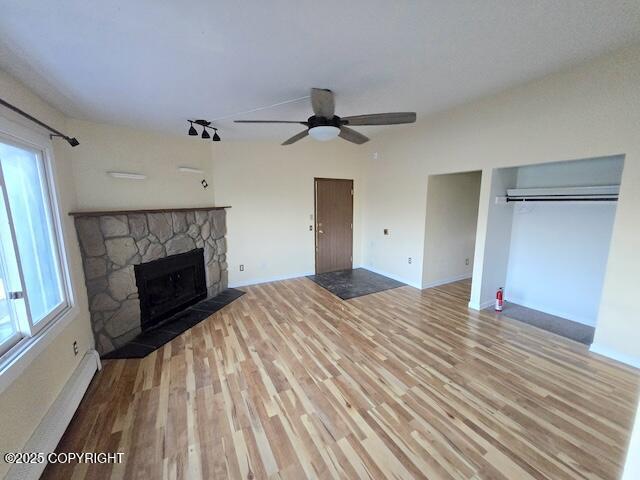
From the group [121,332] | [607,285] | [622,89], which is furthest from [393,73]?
[121,332]

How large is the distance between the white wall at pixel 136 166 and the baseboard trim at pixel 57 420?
Result: 1.81 meters

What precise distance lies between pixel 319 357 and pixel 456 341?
5.02 ft

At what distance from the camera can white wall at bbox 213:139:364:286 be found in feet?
14.3

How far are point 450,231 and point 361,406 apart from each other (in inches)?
140

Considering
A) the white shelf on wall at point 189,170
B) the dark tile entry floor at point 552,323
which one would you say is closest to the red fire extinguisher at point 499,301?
the dark tile entry floor at point 552,323

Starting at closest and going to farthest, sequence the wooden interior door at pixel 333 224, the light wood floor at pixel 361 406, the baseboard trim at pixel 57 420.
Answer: the baseboard trim at pixel 57 420, the light wood floor at pixel 361 406, the wooden interior door at pixel 333 224

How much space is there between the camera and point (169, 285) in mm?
3523

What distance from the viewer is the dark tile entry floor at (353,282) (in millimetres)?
4367

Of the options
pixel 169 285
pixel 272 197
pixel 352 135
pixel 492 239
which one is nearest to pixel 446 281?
pixel 492 239

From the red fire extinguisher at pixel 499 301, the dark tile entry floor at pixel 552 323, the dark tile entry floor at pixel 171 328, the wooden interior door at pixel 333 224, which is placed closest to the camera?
the dark tile entry floor at pixel 171 328

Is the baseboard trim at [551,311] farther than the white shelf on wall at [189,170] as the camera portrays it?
No

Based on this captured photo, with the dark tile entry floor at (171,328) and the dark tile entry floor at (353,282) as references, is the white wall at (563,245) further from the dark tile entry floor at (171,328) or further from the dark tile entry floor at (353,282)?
the dark tile entry floor at (171,328)

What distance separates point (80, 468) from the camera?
1543mm

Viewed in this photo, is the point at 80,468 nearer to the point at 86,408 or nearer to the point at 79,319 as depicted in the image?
the point at 86,408
